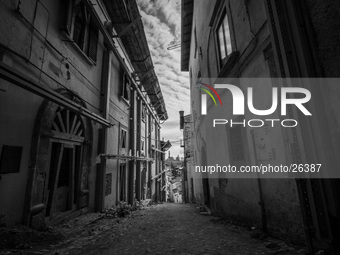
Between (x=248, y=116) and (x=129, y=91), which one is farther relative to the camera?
(x=129, y=91)

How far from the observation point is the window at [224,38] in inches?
204

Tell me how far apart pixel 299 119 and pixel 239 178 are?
8.74ft

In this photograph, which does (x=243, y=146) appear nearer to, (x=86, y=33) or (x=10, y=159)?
(x=10, y=159)

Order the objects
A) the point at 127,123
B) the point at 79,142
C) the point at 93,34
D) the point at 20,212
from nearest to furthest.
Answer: the point at 20,212, the point at 79,142, the point at 93,34, the point at 127,123

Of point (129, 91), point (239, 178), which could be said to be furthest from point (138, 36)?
point (239, 178)

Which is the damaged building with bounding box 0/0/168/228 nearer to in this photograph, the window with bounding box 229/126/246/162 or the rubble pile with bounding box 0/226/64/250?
the rubble pile with bounding box 0/226/64/250

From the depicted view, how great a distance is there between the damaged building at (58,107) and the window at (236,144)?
13.6 ft

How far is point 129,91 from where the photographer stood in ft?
33.0

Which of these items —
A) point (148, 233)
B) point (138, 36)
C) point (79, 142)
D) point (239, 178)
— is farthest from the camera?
point (138, 36)

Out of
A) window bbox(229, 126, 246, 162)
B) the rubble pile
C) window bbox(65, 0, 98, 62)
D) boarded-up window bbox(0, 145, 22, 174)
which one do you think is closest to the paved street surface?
the rubble pile

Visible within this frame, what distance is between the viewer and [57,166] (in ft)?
13.6

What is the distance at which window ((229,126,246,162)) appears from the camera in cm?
443

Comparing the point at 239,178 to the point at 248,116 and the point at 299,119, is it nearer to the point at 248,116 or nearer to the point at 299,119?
the point at 248,116

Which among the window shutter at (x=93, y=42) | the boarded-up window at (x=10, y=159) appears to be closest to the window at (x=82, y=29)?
the window shutter at (x=93, y=42)
